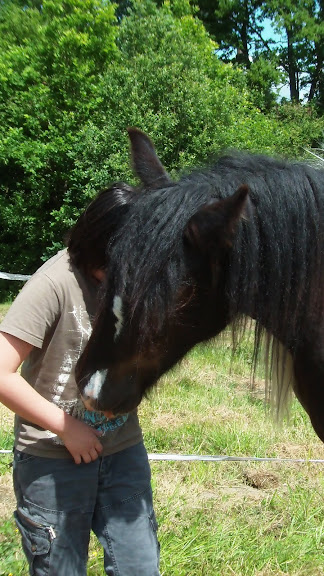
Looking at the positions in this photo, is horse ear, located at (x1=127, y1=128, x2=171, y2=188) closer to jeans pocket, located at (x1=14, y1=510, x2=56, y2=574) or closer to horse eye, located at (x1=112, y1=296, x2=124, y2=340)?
horse eye, located at (x1=112, y1=296, x2=124, y2=340)

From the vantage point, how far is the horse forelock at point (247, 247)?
4.49ft

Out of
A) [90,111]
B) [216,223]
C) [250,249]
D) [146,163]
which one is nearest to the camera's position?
[216,223]

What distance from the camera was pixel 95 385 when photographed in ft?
4.81

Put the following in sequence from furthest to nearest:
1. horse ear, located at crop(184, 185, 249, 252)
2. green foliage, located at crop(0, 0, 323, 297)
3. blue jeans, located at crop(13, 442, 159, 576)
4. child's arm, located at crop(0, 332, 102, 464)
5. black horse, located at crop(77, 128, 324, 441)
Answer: green foliage, located at crop(0, 0, 323, 297), blue jeans, located at crop(13, 442, 159, 576), child's arm, located at crop(0, 332, 102, 464), black horse, located at crop(77, 128, 324, 441), horse ear, located at crop(184, 185, 249, 252)

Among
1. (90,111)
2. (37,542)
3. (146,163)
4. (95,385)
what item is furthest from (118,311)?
(90,111)

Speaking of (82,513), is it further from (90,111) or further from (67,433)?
(90,111)

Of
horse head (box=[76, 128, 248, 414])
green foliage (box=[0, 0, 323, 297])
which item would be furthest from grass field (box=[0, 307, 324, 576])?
green foliage (box=[0, 0, 323, 297])

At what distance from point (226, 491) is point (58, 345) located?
6.26ft

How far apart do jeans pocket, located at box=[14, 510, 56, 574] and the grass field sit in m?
0.52

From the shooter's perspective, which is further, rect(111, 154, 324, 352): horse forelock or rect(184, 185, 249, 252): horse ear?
rect(111, 154, 324, 352): horse forelock

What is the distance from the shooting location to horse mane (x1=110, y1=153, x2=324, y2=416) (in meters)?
1.37

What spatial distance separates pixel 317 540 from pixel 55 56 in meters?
11.6

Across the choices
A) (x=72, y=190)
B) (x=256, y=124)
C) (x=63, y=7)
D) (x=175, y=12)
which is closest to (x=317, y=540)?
(x=72, y=190)

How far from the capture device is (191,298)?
143cm
